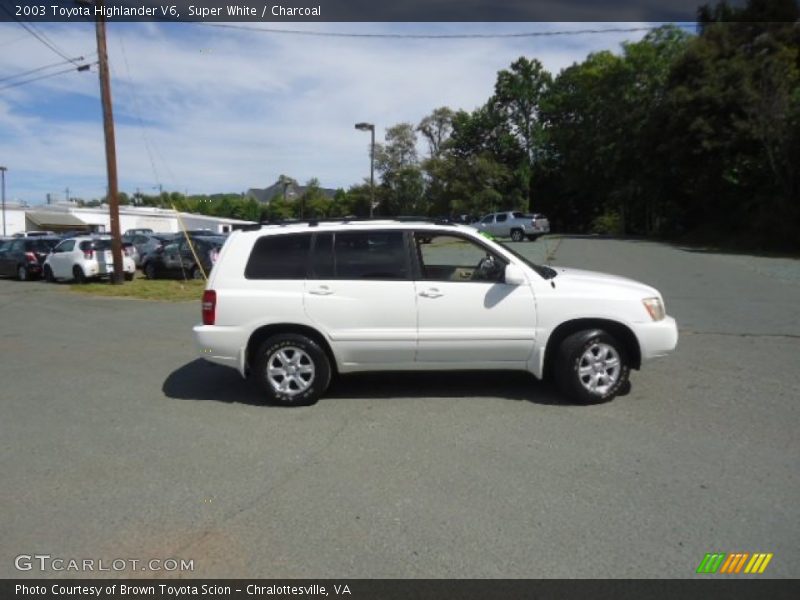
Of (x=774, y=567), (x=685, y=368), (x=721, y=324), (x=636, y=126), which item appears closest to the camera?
(x=774, y=567)

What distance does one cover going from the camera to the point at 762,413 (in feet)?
18.8

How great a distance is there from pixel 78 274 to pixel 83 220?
64.4 m

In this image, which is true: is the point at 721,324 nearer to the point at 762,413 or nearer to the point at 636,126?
the point at 762,413

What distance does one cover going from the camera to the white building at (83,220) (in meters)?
72.1

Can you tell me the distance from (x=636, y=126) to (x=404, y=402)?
163 ft

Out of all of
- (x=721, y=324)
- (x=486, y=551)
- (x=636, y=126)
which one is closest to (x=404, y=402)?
(x=486, y=551)

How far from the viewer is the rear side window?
6305 millimetres

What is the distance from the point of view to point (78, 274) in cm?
2139

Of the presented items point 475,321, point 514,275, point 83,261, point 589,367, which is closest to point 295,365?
point 475,321

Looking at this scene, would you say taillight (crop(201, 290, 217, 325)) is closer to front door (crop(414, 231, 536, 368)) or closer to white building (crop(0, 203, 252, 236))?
front door (crop(414, 231, 536, 368))

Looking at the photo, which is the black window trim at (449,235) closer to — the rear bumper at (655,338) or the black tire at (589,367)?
the black tire at (589,367)

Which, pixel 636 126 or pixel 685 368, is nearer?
pixel 685 368

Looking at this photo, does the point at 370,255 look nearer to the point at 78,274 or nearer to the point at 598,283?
the point at 598,283

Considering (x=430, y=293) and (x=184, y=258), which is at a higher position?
(x=430, y=293)
